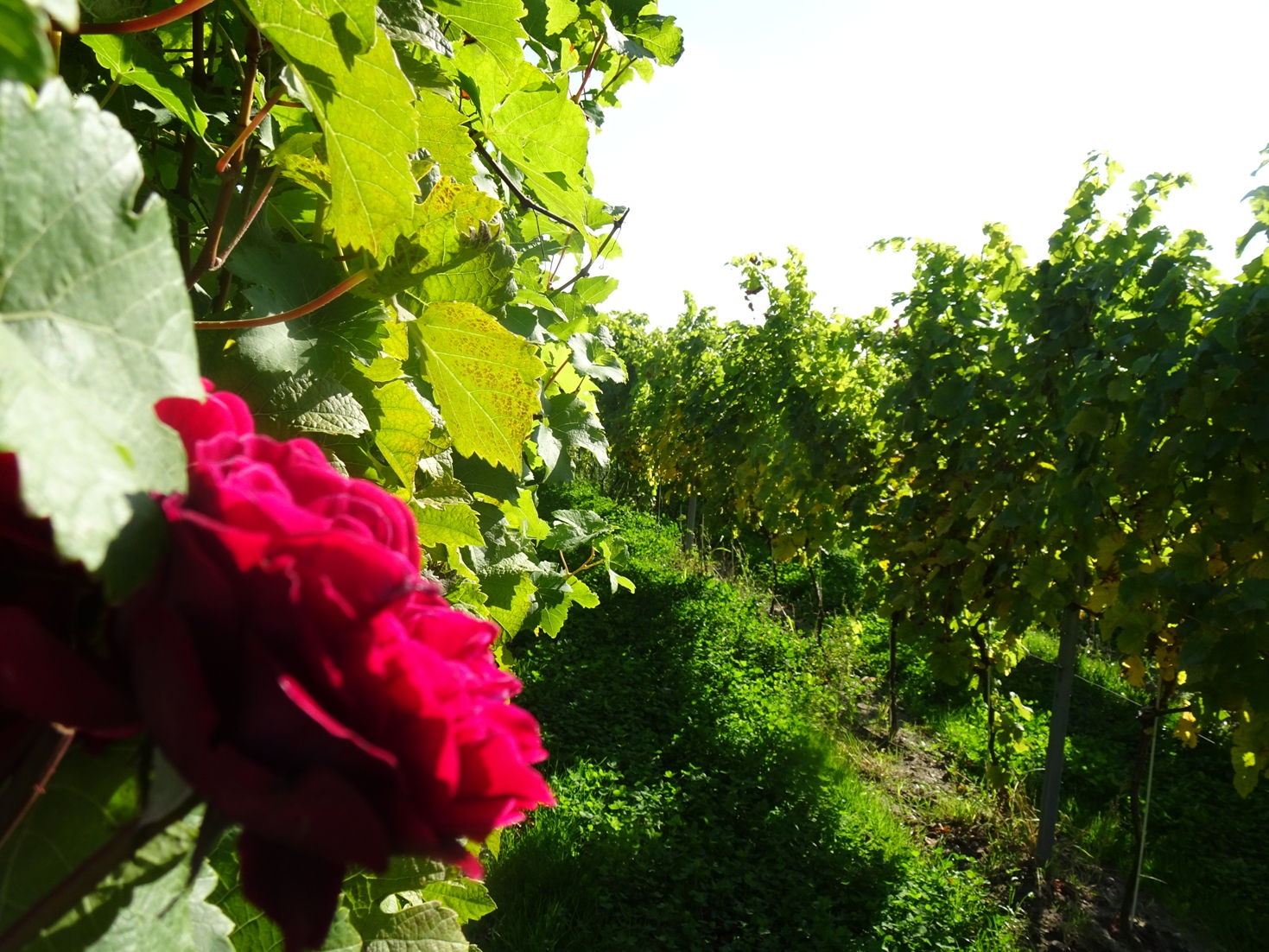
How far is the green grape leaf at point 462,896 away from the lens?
1.23 m

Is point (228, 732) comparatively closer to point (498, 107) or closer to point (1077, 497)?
point (498, 107)

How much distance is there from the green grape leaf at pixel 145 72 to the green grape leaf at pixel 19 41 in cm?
68

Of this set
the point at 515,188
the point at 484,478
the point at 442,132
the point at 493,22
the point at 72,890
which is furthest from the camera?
the point at 484,478

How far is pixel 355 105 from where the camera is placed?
0.68 m

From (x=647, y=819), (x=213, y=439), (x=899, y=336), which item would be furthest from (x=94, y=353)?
(x=899, y=336)

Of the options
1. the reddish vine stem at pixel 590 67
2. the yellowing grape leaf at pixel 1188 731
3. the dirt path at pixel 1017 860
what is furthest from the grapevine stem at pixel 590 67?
the dirt path at pixel 1017 860

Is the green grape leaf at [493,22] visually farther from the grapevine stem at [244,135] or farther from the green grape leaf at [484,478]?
the green grape leaf at [484,478]

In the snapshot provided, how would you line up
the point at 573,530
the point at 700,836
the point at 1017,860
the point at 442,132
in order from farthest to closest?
the point at 1017,860
the point at 700,836
the point at 573,530
the point at 442,132

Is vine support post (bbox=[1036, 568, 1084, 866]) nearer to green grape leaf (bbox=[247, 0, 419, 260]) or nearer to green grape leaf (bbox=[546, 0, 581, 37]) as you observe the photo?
green grape leaf (bbox=[546, 0, 581, 37])

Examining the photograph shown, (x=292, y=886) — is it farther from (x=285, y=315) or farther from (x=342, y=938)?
(x=285, y=315)

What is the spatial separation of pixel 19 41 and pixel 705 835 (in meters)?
5.90

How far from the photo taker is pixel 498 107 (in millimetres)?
1306

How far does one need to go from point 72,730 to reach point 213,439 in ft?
0.44

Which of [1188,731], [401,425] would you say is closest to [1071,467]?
[1188,731]
